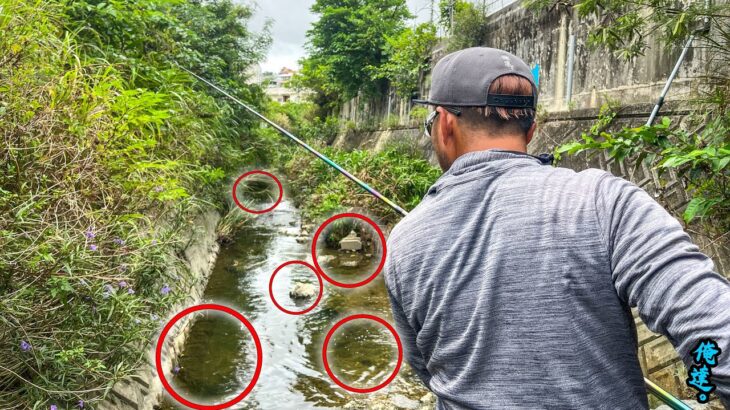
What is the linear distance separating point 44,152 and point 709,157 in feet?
11.0

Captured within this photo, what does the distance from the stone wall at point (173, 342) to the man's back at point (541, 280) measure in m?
A: 1.97

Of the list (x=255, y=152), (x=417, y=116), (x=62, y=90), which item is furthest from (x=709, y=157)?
(x=417, y=116)

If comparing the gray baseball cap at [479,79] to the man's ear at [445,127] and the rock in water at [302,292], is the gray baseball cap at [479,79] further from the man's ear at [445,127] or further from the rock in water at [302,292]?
the rock in water at [302,292]

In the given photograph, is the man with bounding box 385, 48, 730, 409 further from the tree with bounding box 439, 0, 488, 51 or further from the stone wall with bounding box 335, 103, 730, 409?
the tree with bounding box 439, 0, 488, 51

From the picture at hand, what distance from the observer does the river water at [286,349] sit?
160 inches

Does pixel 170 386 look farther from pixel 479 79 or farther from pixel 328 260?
pixel 328 260

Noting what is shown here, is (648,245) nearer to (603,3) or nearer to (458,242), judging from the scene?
(458,242)

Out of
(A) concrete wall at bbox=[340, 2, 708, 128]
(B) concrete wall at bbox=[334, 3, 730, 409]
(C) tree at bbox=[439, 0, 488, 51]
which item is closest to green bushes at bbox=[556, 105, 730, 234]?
(B) concrete wall at bbox=[334, 3, 730, 409]

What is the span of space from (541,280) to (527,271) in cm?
3

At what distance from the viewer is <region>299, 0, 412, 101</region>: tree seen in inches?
675

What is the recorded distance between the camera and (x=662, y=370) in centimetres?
343

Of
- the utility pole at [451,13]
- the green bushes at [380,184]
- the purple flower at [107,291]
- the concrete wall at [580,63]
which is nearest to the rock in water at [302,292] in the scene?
the green bushes at [380,184]

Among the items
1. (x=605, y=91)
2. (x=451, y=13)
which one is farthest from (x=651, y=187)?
(x=451, y=13)

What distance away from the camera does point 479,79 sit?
3.72 ft
